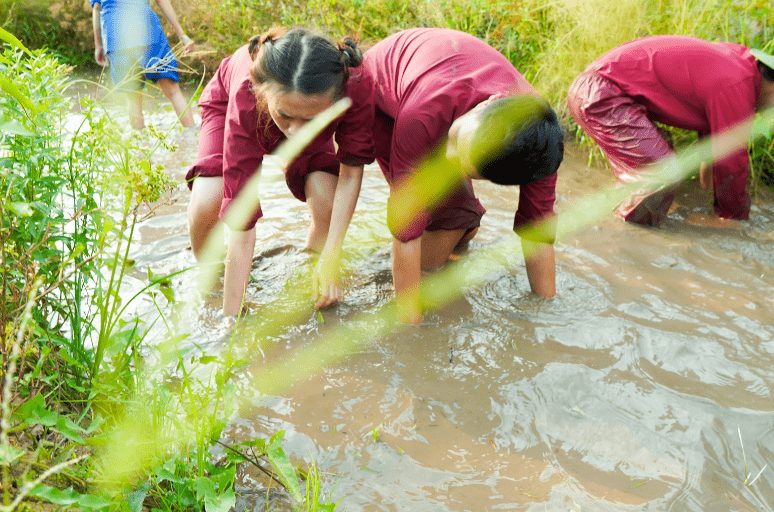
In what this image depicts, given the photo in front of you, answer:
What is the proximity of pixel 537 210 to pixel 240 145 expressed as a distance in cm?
118

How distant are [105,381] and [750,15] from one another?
402 cm

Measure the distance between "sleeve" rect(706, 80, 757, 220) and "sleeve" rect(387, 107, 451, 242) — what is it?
1.80 m

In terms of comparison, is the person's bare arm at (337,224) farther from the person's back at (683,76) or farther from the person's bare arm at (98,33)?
the person's bare arm at (98,33)

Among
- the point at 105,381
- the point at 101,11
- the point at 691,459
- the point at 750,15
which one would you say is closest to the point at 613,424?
the point at 691,459

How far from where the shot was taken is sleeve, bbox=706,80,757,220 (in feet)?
10.9

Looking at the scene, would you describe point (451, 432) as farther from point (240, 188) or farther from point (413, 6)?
point (413, 6)

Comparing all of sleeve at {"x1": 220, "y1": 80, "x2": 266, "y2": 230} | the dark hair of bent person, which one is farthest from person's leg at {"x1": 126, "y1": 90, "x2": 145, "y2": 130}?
the dark hair of bent person

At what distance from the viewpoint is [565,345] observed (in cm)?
254

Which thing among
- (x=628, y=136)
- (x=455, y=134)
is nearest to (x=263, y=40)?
(x=455, y=134)

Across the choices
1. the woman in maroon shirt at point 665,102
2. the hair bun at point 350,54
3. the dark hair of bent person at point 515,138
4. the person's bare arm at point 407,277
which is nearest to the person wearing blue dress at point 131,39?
the hair bun at point 350,54

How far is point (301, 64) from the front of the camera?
7.09ft

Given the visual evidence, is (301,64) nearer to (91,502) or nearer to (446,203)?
(446,203)

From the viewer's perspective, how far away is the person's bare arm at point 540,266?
2717 mm

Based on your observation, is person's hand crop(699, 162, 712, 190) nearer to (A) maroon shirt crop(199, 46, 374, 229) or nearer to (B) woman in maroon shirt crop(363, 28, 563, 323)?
(B) woman in maroon shirt crop(363, 28, 563, 323)
